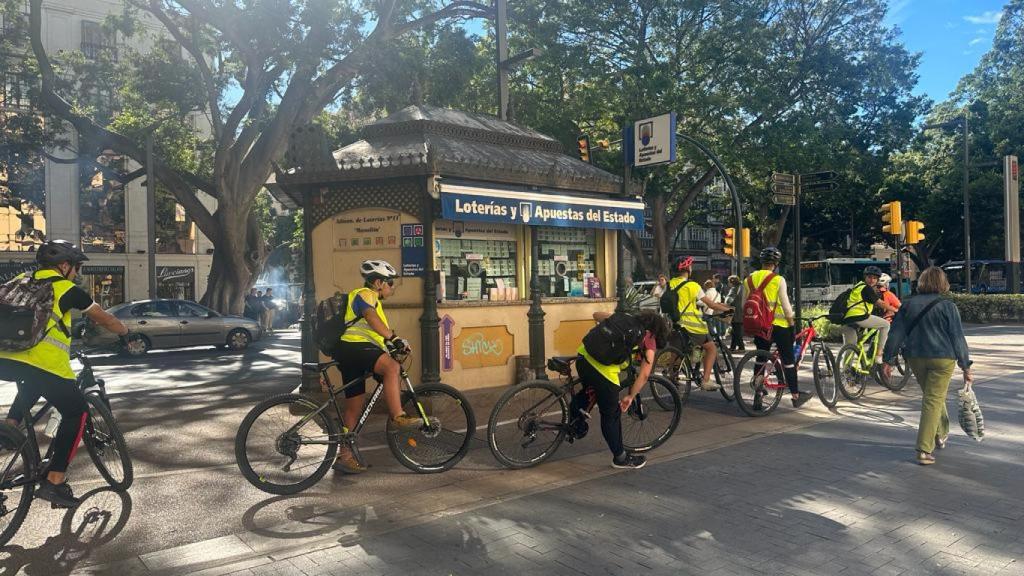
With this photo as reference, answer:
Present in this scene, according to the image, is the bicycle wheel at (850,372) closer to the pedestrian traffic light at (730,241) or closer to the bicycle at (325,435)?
the bicycle at (325,435)

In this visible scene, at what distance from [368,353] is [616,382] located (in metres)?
1.92

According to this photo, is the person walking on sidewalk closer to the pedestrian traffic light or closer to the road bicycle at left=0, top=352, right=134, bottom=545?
the road bicycle at left=0, top=352, right=134, bottom=545

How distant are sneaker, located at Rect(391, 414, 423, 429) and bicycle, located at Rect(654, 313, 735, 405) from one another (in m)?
3.43

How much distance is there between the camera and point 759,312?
7988 mm

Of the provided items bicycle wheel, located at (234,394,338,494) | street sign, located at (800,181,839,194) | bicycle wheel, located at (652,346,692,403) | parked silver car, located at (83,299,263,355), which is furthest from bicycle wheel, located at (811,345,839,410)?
parked silver car, located at (83,299,263,355)

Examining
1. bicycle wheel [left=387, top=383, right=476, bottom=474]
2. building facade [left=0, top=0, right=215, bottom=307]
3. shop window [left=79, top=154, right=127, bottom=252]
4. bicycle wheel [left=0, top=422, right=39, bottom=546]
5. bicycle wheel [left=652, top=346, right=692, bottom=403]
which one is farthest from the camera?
shop window [left=79, top=154, right=127, bottom=252]

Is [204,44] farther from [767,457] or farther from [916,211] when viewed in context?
[916,211]

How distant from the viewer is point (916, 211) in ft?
134

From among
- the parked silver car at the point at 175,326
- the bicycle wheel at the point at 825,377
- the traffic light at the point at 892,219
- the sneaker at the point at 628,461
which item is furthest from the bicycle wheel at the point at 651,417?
the parked silver car at the point at 175,326

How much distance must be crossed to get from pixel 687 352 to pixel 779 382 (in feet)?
3.48

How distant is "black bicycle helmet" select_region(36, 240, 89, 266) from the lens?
473 centimetres

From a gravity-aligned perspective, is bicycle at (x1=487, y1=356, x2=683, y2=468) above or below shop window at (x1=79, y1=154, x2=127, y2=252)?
below

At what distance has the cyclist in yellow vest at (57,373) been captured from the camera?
458 centimetres

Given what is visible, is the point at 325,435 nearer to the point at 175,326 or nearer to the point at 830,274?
the point at 175,326
